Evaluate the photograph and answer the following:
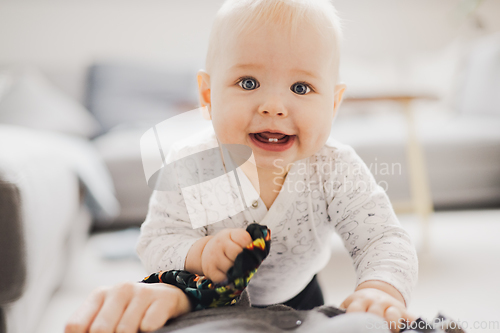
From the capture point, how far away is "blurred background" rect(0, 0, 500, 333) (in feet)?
2.46

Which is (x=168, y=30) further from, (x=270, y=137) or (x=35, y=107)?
(x=270, y=137)

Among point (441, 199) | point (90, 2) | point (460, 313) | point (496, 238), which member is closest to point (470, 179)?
point (441, 199)

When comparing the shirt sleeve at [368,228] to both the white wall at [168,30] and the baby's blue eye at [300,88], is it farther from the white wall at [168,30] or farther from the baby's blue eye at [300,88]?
the white wall at [168,30]

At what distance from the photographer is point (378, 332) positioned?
Result: 28 cm

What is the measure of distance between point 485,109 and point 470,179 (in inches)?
15.8

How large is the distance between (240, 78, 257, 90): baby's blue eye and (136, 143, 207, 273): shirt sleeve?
0.19m

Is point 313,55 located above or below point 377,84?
below

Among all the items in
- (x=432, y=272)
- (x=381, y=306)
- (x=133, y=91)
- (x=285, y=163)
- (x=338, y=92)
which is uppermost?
(x=133, y=91)

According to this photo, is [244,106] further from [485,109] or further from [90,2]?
[90,2]

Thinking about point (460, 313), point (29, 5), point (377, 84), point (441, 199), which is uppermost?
point (29, 5)

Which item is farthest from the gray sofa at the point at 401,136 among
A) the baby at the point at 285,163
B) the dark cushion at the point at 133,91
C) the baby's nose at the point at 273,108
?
the baby's nose at the point at 273,108

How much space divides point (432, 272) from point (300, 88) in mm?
795

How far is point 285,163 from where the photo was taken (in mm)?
495

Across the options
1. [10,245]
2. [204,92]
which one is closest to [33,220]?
[10,245]
